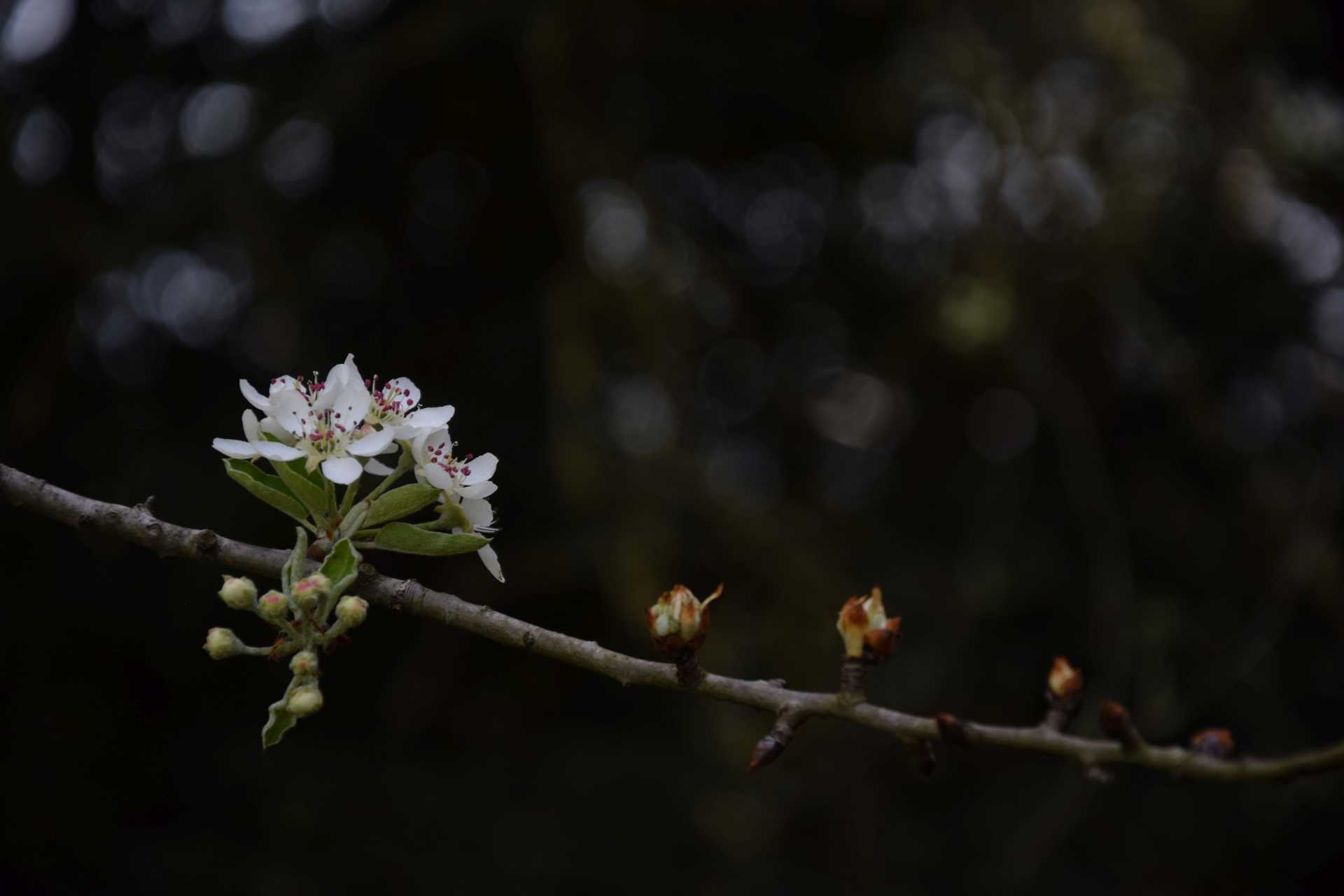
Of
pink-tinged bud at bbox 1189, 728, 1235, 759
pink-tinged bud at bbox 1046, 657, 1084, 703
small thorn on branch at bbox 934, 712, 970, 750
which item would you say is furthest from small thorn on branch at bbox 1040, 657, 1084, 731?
small thorn on branch at bbox 934, 712, 970, 750

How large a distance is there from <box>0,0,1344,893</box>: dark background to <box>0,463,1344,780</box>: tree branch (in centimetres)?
158

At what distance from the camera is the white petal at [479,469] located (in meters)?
1.21

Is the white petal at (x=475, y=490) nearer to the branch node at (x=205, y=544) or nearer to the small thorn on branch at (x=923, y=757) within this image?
the branch node at (x=205, y=544)

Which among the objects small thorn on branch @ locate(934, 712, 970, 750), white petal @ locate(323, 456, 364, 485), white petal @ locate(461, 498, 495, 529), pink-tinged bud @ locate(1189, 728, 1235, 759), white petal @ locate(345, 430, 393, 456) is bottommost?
pink-tinged bud @ locate(1189, 728, 1235, 759)

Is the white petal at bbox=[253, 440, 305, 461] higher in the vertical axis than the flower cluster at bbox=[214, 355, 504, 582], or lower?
higher

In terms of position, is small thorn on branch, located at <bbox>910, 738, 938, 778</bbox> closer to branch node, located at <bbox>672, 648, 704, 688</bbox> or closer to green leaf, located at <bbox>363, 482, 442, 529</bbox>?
branch node, located at <bbox>672, 648, 704, 688</bbox>

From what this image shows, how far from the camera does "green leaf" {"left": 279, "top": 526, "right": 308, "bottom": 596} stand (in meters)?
1.04

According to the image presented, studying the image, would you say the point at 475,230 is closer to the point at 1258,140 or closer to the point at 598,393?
the point at 598,393

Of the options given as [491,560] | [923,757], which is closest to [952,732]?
[923,757]

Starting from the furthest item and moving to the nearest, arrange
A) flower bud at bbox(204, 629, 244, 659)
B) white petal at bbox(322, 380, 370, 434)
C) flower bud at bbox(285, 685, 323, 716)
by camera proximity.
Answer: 1. white petal at bbox(322, 380, 370, 434)
2. flower bud at bbox(204, 629, 244, 659)
3. flower bud at bbox(285, 685, 323, 716)

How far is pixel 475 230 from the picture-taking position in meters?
3.69

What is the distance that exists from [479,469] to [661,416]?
2.30m

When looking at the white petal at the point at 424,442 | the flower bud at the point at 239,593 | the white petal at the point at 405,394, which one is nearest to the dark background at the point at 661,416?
the white petal at the point at 405,394

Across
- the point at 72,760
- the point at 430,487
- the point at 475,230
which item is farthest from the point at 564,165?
the point at 430,487
